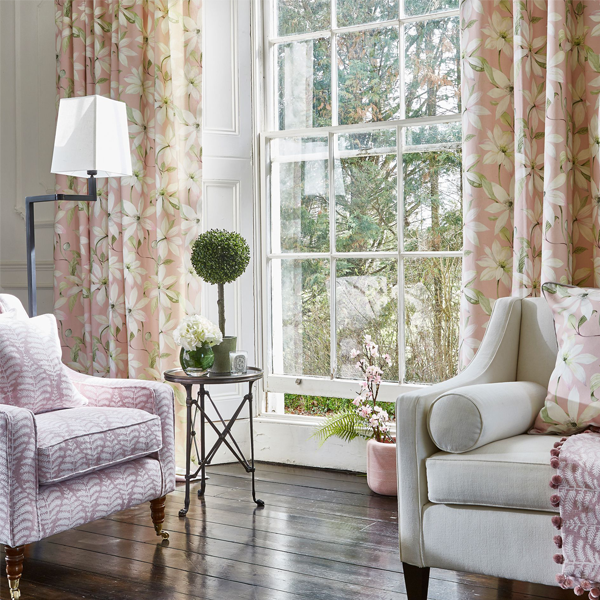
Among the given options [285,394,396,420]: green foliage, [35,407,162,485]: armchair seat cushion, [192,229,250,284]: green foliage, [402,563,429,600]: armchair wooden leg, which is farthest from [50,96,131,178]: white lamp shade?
[285,394,396,420]: green foliage

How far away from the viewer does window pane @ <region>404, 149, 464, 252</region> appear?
312 cm

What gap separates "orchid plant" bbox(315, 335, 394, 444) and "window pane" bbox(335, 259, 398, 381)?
0.20 ft

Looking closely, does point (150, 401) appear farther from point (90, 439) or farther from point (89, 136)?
point (89, 136)

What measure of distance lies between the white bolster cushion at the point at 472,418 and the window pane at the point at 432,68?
1.54 meters

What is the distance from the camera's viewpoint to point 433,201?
3.17m

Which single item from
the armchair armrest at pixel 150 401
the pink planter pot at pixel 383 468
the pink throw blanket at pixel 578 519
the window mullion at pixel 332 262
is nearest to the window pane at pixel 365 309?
the window mullion at pixel 332 262

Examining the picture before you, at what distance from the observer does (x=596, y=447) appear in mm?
1766

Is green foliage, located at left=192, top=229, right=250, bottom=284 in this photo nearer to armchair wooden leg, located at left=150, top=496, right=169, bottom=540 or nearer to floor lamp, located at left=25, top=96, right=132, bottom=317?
floor lamp, located at left=25, top=96, right=132, bottom=317

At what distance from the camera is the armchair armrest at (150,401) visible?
2490 millimetres

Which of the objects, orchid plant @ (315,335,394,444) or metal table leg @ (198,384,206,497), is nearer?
metal table leg @ (198,384,206,497)

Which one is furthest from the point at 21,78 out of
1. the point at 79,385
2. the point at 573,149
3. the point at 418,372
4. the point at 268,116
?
the point at 573,149

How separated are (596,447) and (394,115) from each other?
1.91m

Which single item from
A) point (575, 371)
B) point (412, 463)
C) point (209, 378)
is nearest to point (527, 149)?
point (575, 371)

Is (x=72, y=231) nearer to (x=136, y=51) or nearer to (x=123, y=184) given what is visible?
(x=123, y=184)
